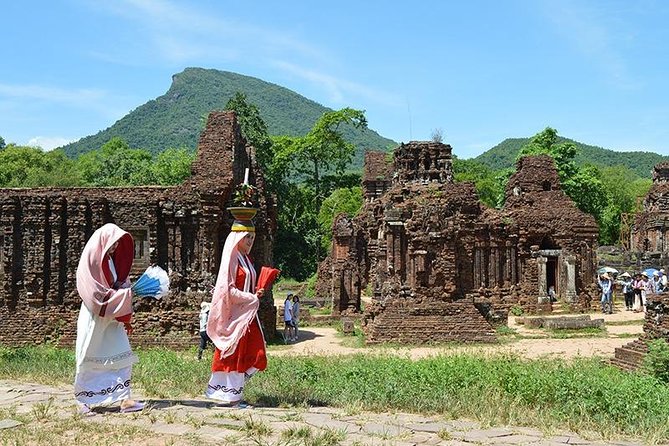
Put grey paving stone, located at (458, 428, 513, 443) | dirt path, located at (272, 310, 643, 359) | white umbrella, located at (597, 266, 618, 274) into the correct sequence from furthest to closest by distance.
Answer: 1. white umbrella, located at (597, 266, 618, 274)
2. dirt path, located at (272, 310, 643, 359)
3. grey paving stone, located at (458, 428, 513, 443)

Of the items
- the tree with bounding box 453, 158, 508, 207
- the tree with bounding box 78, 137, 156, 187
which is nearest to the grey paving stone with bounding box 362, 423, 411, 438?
the tree with bounding box 453, 158, 508, 207

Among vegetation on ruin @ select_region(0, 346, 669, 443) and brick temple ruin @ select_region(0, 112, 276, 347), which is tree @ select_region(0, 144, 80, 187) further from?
vegetation on ruin @ select_region(0, 346, 669, 443)

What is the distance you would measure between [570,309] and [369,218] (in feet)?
37.1

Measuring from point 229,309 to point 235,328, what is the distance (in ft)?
0.78

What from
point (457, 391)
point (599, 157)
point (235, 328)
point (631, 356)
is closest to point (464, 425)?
point (457, 391)

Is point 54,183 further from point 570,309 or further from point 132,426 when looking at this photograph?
point 132,426

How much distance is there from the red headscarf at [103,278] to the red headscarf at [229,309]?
100 centimetres

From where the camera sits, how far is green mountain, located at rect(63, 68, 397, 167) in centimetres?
12250

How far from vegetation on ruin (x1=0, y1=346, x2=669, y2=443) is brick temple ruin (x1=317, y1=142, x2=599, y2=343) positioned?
7970 millimetres

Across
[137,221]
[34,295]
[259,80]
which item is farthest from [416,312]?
[259,80]

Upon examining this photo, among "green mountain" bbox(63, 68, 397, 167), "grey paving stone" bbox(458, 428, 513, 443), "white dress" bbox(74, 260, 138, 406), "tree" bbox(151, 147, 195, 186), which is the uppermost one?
"green mountain" bbox(63, 68, 397, 167)

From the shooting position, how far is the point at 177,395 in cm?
860

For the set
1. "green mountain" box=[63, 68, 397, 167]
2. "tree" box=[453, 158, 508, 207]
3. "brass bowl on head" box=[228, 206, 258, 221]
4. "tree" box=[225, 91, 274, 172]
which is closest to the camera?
"brass bowl on head" box=[228, 206, 258, 221]

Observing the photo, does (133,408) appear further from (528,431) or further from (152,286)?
(528,431)
